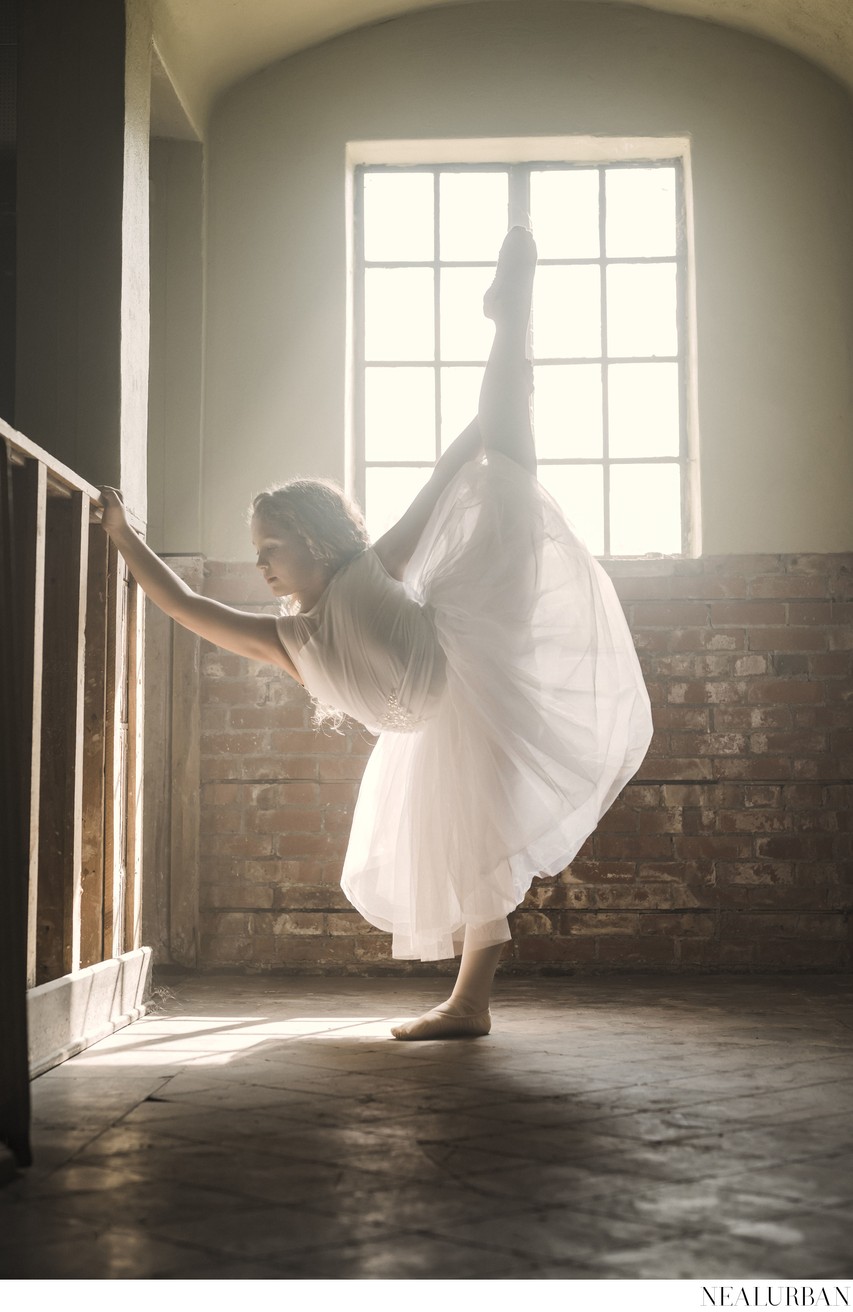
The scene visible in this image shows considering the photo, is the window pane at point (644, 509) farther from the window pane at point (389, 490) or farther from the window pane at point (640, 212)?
the window pane at point (640, 212)

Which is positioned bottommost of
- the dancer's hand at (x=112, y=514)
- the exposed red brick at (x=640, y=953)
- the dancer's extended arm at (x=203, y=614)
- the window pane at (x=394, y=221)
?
the exposed red brick at (x=640, y=953)

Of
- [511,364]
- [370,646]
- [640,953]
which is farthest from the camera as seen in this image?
[640,953]

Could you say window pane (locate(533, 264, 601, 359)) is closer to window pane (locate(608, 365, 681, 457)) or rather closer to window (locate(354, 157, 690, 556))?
window (locate(354, 157, 690, 556))

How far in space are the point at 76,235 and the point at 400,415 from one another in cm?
160

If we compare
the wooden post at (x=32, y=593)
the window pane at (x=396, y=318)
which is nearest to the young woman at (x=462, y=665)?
the wooden post at (x=32, y=593)

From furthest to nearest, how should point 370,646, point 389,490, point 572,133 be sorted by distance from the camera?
point 389,490, point 572,133, point 370,646

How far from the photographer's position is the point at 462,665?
3051 millimetres

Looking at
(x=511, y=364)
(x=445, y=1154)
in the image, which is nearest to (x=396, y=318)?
(x=511, y=364)

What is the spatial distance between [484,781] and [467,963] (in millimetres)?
526

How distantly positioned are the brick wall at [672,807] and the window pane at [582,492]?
28cm

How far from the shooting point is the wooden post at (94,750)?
3.32 metres

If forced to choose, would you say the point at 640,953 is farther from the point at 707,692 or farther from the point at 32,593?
the point at 32,593

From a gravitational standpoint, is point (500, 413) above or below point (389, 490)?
below
